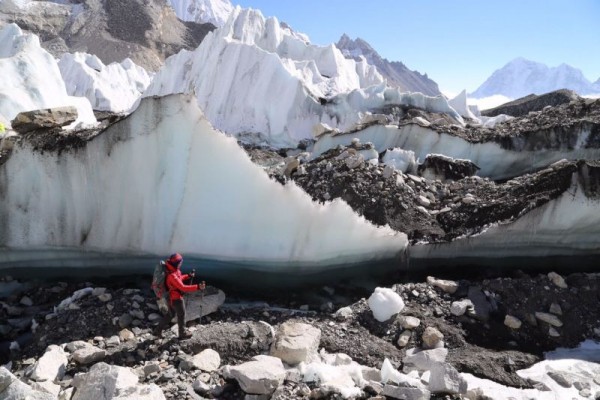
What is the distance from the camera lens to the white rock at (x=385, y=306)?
529 centimetres

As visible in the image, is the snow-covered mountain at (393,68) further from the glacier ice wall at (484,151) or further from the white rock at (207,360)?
the white rock at (207,360)

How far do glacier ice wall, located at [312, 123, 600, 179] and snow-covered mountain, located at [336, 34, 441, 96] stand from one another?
95454 millimetres

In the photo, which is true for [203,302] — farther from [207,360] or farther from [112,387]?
[112,387]

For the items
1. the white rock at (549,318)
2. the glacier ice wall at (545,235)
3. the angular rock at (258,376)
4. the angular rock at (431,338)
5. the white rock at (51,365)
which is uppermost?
the glacier ice wall at (545,235)

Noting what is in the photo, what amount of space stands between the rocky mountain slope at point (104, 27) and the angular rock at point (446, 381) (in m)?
73.6

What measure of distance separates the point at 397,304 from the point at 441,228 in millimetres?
2285

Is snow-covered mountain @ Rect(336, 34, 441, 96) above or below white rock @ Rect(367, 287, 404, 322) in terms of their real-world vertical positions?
above

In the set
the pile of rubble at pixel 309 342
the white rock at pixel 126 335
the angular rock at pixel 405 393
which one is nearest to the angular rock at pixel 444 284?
the pile of rubble at pixel 309 342

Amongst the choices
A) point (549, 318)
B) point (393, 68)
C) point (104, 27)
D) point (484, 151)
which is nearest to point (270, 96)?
point (484, 151)

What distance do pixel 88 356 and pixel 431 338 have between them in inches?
142

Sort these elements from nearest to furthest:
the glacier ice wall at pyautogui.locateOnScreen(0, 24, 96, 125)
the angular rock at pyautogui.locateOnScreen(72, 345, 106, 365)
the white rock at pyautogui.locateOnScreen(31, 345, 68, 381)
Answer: the white rock at pyautogui.locateOnScreen(31, 345, 68, 381), the angular rock at pyautogui.locateOnScreen(72, 345, 106, 365), the glacier ice wall at pyautogui.locateOnScreen(0, 24, 96, 125)

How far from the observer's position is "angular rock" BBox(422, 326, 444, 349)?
4.92 meters

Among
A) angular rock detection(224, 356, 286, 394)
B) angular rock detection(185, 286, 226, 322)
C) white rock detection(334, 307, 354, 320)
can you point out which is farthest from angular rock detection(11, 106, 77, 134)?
white rock detection(334, 307, 354, 320)

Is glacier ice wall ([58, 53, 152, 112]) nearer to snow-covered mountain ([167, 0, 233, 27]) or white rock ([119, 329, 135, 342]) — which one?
white rock ([119, 329, 135, 342])
